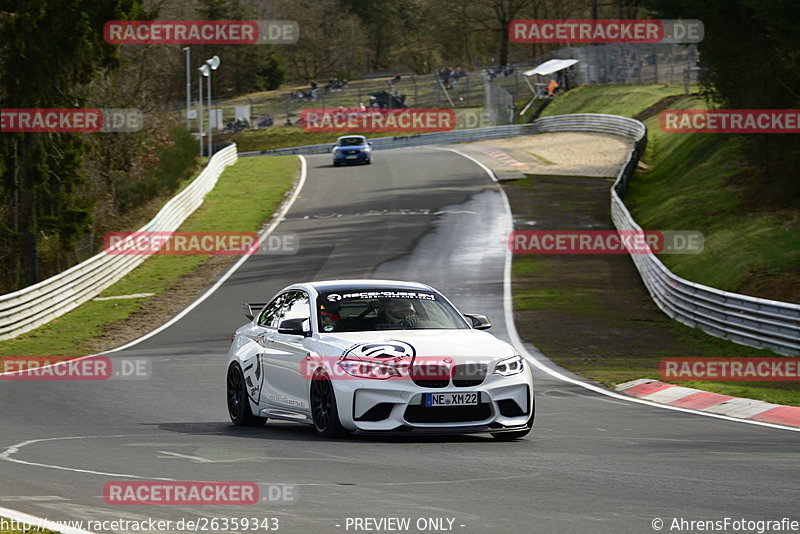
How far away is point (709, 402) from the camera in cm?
1521

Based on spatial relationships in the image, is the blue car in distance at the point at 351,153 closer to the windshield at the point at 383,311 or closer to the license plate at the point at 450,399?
the windshield at the point at 383,311

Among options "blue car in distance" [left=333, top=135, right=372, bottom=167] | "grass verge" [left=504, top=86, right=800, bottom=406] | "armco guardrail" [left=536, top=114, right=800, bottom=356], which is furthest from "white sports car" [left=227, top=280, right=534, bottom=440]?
"blue car in distance" [left=333, top=135, right=372, bottom=167]

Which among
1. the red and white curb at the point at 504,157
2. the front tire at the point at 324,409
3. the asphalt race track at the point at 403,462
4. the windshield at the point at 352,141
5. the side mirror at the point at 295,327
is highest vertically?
the windshield at the point at 352,141

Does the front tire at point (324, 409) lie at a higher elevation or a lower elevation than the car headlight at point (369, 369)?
lower

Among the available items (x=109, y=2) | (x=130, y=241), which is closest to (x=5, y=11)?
(x=109, y=2)

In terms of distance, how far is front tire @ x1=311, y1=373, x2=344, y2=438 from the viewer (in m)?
10.7

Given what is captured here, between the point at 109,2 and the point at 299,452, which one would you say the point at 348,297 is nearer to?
the point at 299,452

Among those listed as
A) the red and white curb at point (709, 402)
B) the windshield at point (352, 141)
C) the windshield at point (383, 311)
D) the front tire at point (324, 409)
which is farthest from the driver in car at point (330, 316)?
the windshield at point (352, 141)

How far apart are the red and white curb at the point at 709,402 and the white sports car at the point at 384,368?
3.73 m

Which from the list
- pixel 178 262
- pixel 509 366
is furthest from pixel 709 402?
pixel 178 262

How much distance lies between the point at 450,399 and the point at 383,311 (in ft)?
5.05

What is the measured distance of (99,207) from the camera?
6025cm

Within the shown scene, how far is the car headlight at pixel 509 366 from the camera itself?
10766 millimetres

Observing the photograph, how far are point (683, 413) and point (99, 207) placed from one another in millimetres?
50009
